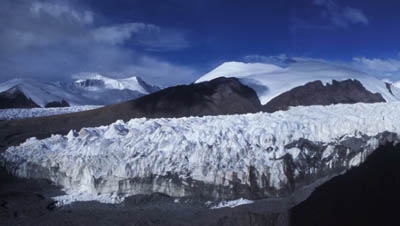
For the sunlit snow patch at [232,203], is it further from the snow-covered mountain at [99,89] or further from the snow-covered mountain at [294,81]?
the snow-covered mountain at [99,89]

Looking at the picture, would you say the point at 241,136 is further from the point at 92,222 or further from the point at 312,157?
the point at 92,222

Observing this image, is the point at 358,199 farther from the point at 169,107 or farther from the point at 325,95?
the point at 169,107

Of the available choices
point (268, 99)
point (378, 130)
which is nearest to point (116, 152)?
point (378, 130)

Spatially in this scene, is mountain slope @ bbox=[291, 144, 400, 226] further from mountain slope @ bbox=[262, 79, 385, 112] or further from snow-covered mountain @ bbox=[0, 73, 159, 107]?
snow-covered mountain @ bbox=[0, 73, 159, 107]

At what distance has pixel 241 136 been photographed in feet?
37.2

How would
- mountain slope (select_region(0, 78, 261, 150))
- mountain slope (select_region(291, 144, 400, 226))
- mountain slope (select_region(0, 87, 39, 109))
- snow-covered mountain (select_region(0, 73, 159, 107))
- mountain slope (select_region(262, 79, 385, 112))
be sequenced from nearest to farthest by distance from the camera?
mountain slope (select_region(291, 144, 400, 226)) → mountain slope (select_region(0, 78, 261, 150)) → mountain slope (select_region(262, 79, 385, 112)) → mountain slope (select_region(0, 87, 39, 109)) → snow-covered mountain (select_region(0, 73, 159, 107))

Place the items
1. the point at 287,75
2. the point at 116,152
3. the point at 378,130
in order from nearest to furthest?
the point at 116,152, the point at 378,130, the point at 287,75

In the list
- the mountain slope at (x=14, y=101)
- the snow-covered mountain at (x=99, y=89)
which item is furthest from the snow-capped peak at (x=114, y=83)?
the mountain slope at (x=14, y=101)

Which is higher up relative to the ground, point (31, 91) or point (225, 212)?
point (31, 91)

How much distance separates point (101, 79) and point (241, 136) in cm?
17571

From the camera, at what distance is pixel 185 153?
35.0 ft

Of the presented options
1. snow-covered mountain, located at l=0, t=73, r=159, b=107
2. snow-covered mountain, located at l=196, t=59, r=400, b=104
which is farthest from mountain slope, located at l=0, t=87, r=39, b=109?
snow-covered mountain, located at l=196, t=59, r=400, b=104

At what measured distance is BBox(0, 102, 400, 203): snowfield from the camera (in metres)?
10.2

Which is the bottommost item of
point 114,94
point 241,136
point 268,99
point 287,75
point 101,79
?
point 241,136
